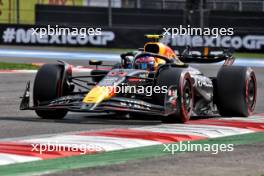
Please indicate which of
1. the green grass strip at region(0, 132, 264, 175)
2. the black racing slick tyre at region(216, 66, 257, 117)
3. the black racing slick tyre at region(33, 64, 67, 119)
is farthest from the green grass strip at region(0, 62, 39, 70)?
the green grass strip at region(0, 132, 264, 175)

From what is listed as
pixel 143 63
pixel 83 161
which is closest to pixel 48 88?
pixel 143 63

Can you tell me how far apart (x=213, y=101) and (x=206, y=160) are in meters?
4.90

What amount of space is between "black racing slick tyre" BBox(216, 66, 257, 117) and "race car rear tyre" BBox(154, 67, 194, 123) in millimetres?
981

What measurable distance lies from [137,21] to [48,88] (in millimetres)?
24373

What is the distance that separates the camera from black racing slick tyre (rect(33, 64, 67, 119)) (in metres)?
12.9

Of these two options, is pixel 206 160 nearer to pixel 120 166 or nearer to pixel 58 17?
pixel 120 166

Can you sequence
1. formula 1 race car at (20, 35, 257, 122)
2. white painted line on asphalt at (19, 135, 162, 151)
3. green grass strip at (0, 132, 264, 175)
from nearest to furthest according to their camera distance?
green grass strip at (0, 132, 264, 175) → white painted line on asphalt at (19, 135, 162, 151) → formula 1 race car at (20, 35, 257, 122)

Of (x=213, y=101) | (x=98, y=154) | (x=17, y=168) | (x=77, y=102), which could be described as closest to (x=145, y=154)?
(x=98, y=154)

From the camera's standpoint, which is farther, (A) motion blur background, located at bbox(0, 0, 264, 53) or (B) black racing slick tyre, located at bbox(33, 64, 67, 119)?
(A) motion blur background, located at bbox(0, 0, 264, 53)

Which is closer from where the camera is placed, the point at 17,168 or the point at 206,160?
the point at 17,168

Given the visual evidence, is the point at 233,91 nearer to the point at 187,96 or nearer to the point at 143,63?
the point at 187,96

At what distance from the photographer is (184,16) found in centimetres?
3619

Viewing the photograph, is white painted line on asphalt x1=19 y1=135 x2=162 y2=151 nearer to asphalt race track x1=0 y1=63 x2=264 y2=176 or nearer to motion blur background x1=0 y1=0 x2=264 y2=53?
asphalt race track x1=0 y1=63 x2=264 y2=176

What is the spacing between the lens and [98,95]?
12.2 m
